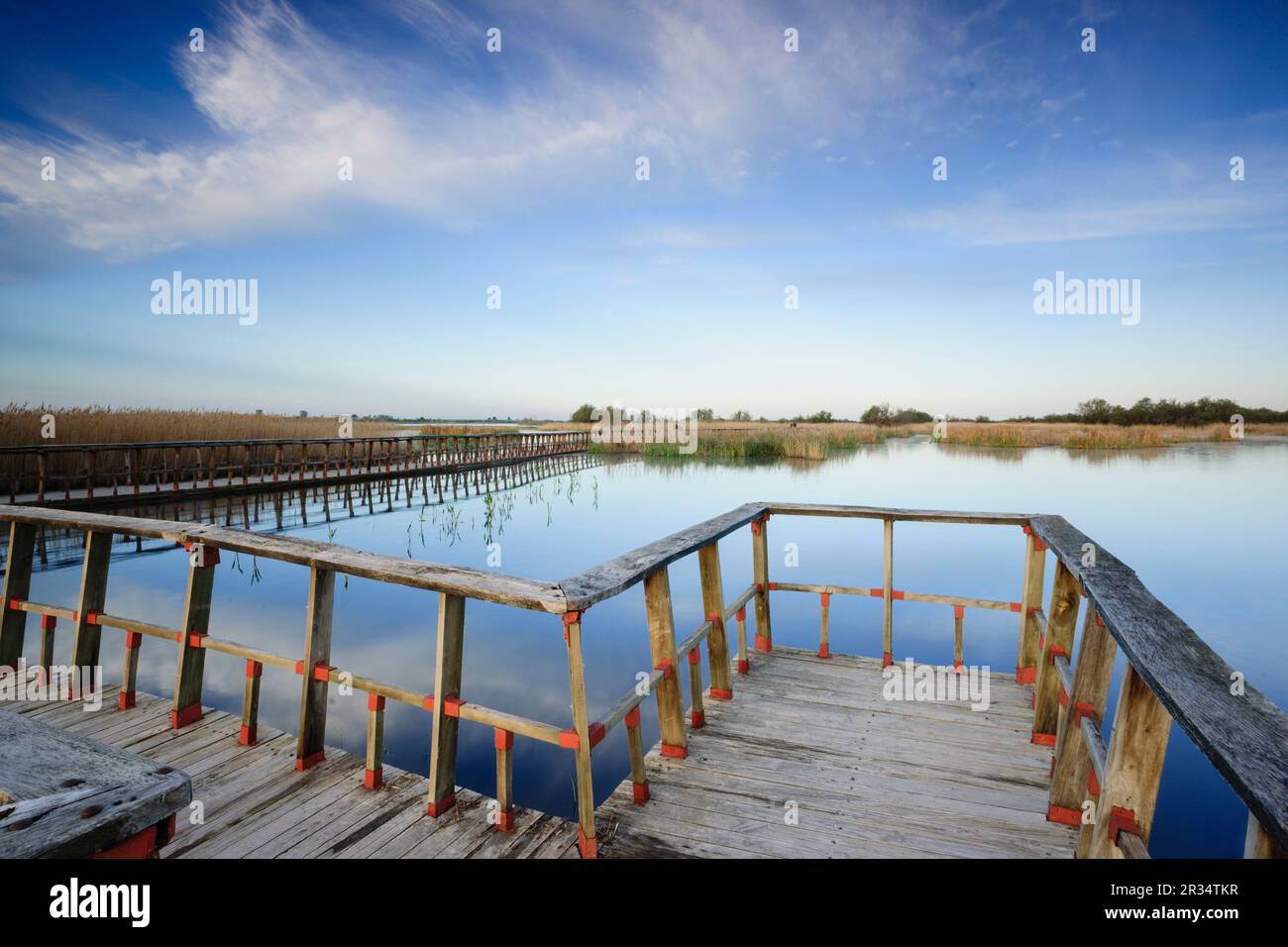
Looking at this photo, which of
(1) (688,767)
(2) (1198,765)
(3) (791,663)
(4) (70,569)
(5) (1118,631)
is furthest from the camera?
(4) (70,569)

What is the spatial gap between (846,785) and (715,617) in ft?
4.04

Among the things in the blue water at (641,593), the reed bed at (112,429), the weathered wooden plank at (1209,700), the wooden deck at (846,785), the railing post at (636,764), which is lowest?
the blue water at (641,593)

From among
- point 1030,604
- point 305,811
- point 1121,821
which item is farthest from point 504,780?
point 1030,604

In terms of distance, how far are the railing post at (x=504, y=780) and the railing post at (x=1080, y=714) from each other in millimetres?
2290

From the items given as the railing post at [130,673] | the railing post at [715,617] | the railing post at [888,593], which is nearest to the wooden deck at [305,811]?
the railing post at [130,673]

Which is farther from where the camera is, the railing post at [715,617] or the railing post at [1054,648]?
the railing post at [715,617]

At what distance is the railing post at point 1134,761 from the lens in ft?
5.96

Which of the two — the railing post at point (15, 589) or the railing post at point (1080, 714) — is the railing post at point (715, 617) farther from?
the railing post at point (15, 589)

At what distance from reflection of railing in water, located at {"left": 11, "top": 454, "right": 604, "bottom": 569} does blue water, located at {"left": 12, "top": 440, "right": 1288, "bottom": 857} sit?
0.45 m
